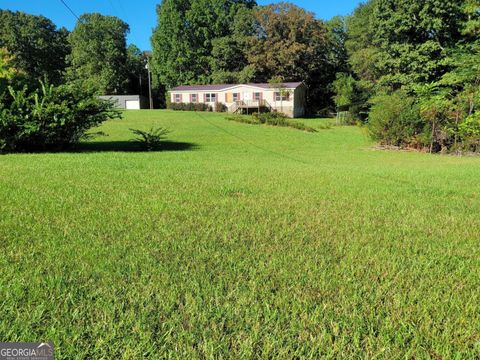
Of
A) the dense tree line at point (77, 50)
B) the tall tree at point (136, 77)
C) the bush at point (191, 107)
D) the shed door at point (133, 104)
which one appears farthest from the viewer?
the tall tree at point (136, 77)

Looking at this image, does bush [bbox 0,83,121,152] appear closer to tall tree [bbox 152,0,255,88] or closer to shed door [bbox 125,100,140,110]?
tall tree [bbox 152,0,255,88]

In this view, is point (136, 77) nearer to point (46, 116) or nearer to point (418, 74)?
point (418, 74)

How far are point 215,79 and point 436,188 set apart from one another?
152 feet

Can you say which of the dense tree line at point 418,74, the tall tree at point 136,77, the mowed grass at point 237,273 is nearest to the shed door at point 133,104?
the tall tree at point 136,77

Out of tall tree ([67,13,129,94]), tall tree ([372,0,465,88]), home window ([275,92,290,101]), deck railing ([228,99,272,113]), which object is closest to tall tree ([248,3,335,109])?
home window ([275,92,290,101])

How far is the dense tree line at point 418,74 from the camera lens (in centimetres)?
1808

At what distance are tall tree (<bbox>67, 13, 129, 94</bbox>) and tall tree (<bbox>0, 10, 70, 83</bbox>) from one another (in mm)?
4067

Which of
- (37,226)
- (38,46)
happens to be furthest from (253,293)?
(38,46)

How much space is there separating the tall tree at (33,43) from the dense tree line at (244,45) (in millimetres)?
15950

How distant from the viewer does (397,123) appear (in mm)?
20078

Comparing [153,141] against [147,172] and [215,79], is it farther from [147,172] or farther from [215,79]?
[215,79]

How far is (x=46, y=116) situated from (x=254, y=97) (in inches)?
1302

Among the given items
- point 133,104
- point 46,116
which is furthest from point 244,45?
point 46,116

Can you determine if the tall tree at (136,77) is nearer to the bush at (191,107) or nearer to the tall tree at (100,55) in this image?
the tall tree at (100,55)
